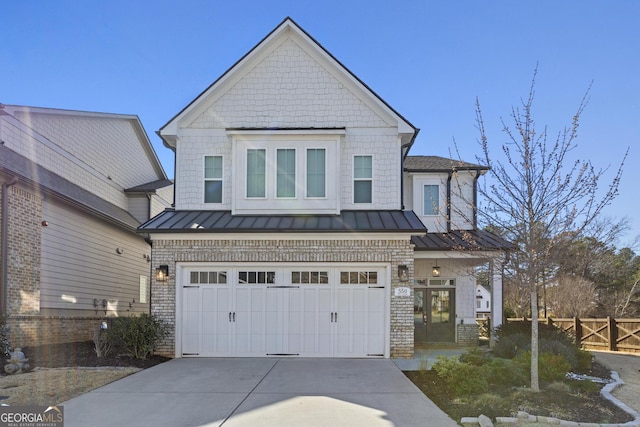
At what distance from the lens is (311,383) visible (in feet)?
31.7

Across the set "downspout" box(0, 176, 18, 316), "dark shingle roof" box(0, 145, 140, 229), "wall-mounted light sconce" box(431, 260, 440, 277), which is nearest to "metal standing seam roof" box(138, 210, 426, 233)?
"downspout" box(0, 176, 18, 316)

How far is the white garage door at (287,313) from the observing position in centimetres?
1320

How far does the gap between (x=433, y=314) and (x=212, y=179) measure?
28.0 ft

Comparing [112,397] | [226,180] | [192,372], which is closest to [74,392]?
[112,397]

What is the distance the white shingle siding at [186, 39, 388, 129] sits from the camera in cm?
1482

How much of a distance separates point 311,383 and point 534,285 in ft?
14.4

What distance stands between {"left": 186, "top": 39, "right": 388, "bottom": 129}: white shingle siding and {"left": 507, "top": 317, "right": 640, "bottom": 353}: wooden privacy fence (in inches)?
348

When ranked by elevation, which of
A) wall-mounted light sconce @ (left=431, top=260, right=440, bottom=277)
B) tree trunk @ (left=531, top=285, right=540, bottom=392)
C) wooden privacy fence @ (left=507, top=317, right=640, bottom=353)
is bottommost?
wooden privacy fence @ (left=507, top=317, right=640, bottom=353)

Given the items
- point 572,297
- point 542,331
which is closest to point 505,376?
point 542,331

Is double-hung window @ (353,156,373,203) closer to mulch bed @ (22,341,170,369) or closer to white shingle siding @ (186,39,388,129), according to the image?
white shingle siding @ (186,39,388,129)

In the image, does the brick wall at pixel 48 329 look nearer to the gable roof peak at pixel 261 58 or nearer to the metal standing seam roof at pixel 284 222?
the metal standing seam roof at pixel 284 222

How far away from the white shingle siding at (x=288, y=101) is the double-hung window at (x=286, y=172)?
0.89m

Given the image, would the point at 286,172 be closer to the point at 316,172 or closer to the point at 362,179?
the point at 316,172

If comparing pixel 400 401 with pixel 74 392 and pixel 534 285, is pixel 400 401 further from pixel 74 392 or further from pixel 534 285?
pixel 74 392
